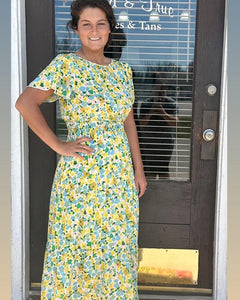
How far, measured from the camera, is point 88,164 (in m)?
1.90

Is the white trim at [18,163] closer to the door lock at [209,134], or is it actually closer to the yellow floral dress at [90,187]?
the yellow floral dress at [90,187]

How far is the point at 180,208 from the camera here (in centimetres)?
242

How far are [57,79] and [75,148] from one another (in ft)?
1.05

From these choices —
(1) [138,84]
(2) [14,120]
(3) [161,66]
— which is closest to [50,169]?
(2) [14,120]

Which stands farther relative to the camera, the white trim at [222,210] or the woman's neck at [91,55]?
the white trim at [222,210]

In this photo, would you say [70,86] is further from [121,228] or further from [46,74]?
[121,228]

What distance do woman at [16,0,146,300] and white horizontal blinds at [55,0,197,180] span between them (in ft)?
1.02

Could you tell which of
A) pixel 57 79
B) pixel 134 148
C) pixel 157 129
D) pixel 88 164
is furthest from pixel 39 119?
pixel 157 129

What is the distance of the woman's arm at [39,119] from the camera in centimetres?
181

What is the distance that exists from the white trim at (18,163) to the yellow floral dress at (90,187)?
0.46 m

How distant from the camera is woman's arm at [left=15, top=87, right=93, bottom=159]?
1.81 metres

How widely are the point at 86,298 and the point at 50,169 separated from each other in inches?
30.2

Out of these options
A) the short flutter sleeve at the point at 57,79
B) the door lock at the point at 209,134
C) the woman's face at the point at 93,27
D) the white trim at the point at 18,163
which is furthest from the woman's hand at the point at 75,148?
the door lock at the point at 209,134
